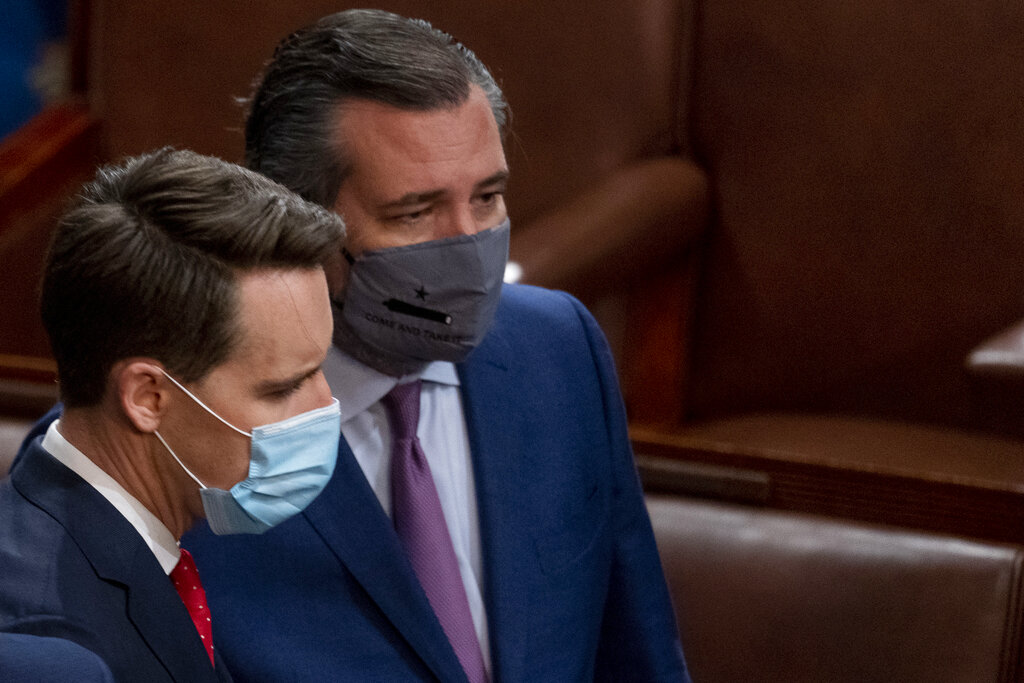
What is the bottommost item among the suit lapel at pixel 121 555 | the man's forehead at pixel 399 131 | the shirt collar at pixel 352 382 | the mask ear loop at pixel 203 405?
the shirt collar at pixel 352 382

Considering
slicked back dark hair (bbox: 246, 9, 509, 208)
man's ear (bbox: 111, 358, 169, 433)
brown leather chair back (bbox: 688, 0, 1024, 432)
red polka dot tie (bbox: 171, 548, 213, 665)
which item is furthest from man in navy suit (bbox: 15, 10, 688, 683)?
brown leather chair back (bbox: 688, 0, 1024, 432)

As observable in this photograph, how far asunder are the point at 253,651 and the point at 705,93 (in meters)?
1.19

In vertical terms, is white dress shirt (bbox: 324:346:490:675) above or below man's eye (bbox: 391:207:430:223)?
below

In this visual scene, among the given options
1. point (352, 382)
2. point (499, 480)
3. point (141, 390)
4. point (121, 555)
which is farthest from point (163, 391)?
point (499, 480)

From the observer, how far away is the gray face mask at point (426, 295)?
1107mm

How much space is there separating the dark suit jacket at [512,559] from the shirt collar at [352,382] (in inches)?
2.6

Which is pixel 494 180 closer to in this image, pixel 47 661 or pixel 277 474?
pixel 277 474

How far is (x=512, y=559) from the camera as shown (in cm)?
119

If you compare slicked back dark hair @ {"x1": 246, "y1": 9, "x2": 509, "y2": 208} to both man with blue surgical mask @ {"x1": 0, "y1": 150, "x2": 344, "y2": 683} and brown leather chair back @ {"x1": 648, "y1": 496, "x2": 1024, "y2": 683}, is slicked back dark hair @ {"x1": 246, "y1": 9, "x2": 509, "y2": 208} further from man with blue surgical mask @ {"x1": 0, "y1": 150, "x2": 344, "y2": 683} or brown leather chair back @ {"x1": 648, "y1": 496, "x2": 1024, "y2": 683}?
brown leather chair back @ {"x1": 648, "y1": 496, "x2": 1024, "y2": 683}

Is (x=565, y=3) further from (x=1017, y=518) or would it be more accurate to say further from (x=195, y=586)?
(x=195, y=586)

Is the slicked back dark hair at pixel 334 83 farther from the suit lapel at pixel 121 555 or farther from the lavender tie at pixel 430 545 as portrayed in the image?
the suit lapel at pixel 121 555

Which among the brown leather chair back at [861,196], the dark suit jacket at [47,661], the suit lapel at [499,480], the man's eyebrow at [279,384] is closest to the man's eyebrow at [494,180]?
the suit lapel at [499,480]

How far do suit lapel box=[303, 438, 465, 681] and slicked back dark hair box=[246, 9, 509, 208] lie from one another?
25 centimetres

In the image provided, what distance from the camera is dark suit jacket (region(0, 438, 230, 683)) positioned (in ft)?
2.56
